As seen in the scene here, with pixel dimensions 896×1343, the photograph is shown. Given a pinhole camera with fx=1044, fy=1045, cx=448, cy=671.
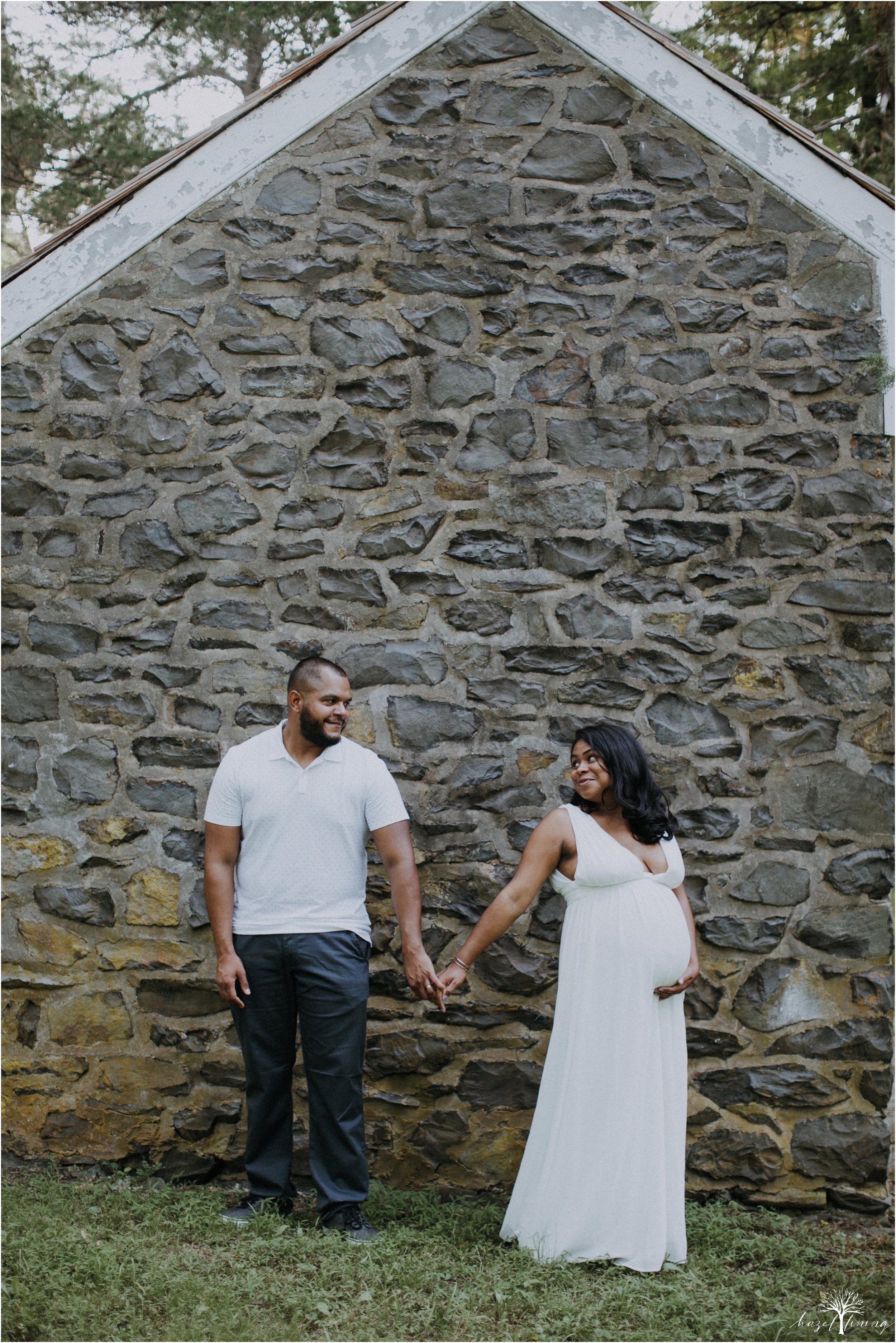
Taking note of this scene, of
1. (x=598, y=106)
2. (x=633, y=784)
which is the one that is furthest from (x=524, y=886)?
(x=598, y=106)

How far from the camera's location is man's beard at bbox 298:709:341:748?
12.0 feet

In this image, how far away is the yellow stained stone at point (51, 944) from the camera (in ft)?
13.8

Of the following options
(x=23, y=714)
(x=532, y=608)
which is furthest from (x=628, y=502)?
(x=23, y=714)

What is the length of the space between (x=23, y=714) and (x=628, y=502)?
2.65m

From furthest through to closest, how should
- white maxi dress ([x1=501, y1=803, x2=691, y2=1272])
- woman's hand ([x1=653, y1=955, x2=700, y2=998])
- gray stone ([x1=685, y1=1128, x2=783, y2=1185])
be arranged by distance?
gray stone ([x1=685, y1=1128, x2=783, y2=1185]), woman's hand ([x1=653, y1=955, x2=700, y2=998]), white maxi dress ([x1=501, y1=803, x2=691, y2=1272])

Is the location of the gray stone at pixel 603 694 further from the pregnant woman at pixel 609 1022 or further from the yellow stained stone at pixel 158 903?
the yellow stained stone at pixel 158 903

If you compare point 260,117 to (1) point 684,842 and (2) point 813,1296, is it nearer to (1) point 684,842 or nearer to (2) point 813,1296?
(1) point 684,842

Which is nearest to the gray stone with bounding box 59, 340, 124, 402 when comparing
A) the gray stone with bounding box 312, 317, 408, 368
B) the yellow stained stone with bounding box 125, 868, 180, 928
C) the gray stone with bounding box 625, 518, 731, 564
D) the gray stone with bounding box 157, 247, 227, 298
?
the gray stone with bounding box 157, 247, 227, 298

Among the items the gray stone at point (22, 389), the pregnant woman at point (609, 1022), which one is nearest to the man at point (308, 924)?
the pregnant woman at point (609, 1022)

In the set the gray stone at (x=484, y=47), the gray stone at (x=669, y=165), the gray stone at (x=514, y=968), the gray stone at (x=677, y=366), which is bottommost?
the gray stone at (x=514, y=968)

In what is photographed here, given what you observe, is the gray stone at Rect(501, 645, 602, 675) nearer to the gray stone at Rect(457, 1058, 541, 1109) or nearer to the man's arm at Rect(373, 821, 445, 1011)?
the man's arm at Rect(373, 821, 445, 1011)

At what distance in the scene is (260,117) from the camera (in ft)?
14.5

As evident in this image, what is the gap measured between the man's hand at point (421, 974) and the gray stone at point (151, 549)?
6.16ft

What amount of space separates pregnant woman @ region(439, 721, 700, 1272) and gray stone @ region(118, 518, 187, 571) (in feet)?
6.16
